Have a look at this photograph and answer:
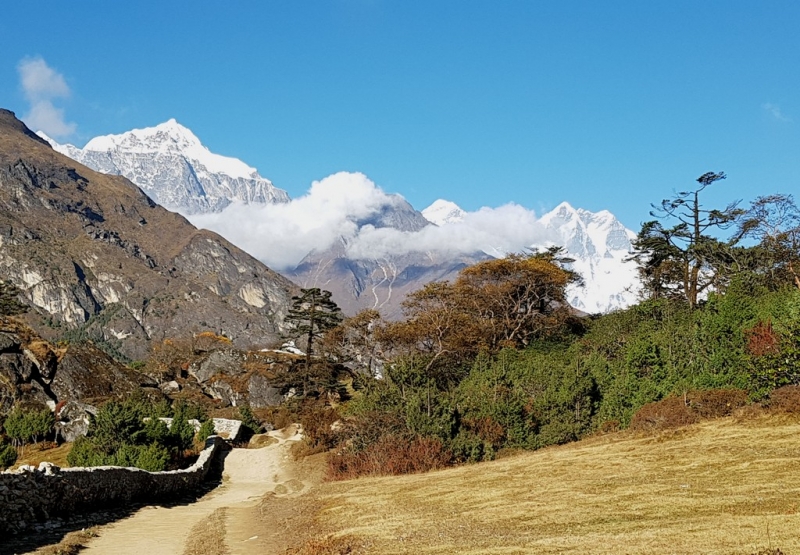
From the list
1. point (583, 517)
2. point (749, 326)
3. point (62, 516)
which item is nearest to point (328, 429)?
point (62, 516)

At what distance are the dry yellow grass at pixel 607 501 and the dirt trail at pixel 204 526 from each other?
105 inches

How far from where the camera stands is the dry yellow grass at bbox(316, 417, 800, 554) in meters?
11.1

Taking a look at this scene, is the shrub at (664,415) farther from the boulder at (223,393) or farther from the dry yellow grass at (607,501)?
the boulder at (223,393)

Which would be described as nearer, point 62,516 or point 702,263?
point 62,516

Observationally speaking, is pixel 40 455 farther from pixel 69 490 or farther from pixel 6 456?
pixel 69 490

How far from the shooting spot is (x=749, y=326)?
98.8 feet

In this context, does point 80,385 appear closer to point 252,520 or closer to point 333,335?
point 333,335

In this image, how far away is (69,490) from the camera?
65.5 ft

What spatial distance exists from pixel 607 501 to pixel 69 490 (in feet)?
53.0

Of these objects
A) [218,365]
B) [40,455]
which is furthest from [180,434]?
[218,365]

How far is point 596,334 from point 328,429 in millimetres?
23777

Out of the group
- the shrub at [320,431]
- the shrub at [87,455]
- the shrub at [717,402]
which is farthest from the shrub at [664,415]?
the shrub at [87,455]

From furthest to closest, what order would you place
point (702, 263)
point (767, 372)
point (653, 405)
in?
point (702, 263) → point (653, 405) → point (767, 372)

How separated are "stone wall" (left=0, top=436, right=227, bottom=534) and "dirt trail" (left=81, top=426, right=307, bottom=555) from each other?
1.23m
